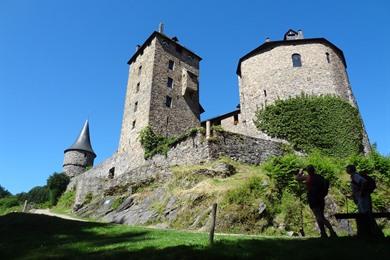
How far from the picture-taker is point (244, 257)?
22.3 feet

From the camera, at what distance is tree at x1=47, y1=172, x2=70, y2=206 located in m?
39.4

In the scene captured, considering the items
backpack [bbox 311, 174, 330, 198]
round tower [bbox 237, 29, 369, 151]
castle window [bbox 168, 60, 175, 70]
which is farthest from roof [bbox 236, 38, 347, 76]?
backpack [bbox 311, 174, 330, 198]

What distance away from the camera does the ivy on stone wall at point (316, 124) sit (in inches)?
963

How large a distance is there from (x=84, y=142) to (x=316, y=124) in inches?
1368

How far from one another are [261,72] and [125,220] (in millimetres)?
17530

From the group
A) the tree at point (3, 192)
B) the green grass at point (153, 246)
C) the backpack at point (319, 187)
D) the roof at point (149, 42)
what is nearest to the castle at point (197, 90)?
the roof at point (149, 42)

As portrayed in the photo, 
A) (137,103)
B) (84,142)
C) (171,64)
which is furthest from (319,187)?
(84,142)

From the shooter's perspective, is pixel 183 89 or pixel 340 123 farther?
pixel 183 89

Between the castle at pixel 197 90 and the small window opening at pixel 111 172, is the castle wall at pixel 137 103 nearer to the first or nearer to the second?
the castle at pixel 197 90

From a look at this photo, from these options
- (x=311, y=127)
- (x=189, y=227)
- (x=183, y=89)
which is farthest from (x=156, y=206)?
(x=183, y=89)

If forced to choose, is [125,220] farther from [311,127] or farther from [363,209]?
[311,127]

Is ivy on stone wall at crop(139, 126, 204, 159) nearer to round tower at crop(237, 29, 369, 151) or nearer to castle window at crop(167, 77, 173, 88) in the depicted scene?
castle window at crop(167, 77, 173, 88)

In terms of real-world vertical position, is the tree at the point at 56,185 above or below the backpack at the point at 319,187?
above

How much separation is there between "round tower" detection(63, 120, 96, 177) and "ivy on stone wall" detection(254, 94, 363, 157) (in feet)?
95.6
